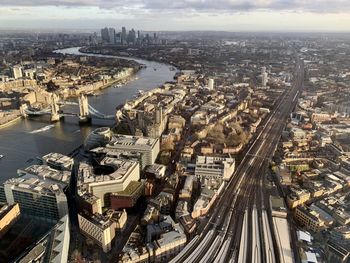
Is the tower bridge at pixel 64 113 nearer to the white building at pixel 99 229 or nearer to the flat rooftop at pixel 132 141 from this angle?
the flat rooftop at pixel 132 141

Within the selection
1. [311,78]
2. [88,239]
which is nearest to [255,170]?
[88,239]

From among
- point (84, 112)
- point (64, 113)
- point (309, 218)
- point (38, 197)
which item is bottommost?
point (64, 113)

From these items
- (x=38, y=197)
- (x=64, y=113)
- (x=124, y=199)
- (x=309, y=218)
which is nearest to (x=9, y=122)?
(x=64, y=113)

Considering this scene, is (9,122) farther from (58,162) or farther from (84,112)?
(58,162)

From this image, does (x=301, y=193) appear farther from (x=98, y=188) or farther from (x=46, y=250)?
(x=46, y=250)

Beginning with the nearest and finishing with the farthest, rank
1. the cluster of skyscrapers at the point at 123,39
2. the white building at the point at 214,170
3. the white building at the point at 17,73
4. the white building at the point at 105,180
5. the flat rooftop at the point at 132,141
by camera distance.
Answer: the white building at the point at 105,180 → the white building at the point at 214,170 → the flat rooftop at the point at 132,141 → the white building at the point at 17,73 → the cluster of skyscrapers at the point at 123,39

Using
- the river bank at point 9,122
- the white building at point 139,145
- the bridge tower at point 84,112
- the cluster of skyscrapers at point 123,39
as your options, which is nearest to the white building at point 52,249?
the white building at point 139,145
